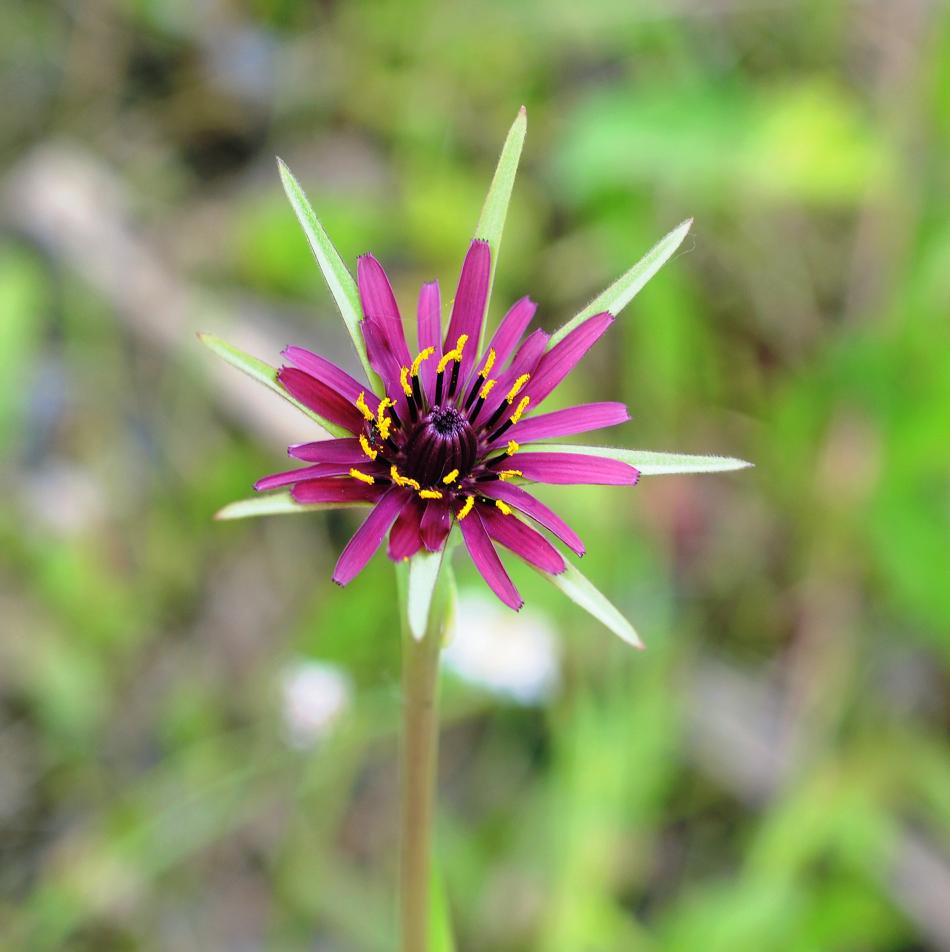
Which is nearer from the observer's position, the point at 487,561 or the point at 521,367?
the point at 487,561

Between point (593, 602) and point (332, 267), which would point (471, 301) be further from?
point (593, 602)

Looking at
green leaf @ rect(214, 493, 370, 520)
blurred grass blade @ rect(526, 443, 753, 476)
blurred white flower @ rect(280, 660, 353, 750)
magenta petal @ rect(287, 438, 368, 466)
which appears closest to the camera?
green leaf @ rect(214, 493, 370, 520)

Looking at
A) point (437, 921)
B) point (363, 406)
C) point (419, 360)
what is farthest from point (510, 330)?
point (437, 921)

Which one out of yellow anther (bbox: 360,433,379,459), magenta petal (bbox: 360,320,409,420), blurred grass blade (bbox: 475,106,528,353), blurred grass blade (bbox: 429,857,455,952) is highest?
blurred grass blade (bbox: 475,106,528,353)

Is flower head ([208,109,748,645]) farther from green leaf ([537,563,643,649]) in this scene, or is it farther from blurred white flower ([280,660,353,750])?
blurred white flower ([280,660,353,750])

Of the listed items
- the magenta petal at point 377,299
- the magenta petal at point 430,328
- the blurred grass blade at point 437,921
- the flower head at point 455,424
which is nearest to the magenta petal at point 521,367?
the flower head at point 455,424

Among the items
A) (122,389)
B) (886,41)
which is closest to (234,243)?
(122,389)

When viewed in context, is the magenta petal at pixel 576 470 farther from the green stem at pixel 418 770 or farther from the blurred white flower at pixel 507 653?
the blurred white flower at pixel 507 653

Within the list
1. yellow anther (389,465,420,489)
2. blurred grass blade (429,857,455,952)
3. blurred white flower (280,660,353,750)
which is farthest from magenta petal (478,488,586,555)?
blurred white flower (280,660,353,750)
